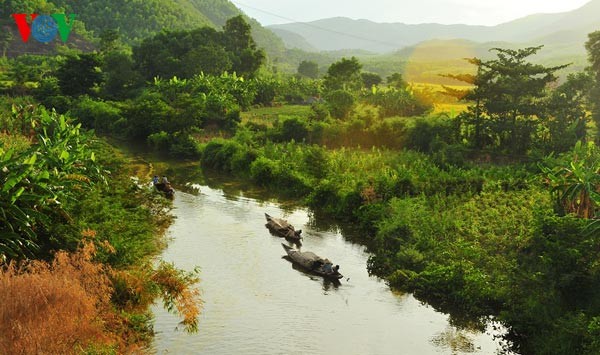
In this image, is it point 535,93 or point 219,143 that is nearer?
point 535,93

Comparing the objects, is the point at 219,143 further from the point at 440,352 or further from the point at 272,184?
the point at 440,352

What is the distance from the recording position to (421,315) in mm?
19469

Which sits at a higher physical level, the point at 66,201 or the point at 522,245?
the point at 66,201

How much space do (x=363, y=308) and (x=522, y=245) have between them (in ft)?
23.9

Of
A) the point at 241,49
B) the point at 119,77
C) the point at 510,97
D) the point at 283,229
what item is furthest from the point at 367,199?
the point at 241,49

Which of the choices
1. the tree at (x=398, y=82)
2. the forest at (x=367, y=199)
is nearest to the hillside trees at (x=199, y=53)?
the forest at (x=367, y=199)

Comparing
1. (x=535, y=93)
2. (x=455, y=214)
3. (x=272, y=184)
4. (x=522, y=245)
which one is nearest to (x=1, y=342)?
(x=522, y=245)

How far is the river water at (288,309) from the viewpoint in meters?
17.0

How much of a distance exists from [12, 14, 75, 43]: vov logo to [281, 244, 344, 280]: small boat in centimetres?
11290

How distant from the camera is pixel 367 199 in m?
29.4

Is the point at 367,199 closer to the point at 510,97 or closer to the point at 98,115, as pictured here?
the point at 510,97

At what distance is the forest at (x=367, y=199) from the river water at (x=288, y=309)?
76 centimetres

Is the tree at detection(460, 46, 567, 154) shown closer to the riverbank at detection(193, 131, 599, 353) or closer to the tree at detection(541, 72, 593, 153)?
the tree at detection(541, 72, 593, 153)

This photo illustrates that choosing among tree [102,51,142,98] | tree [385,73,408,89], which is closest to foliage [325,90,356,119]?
tree [385,73,408,89]
